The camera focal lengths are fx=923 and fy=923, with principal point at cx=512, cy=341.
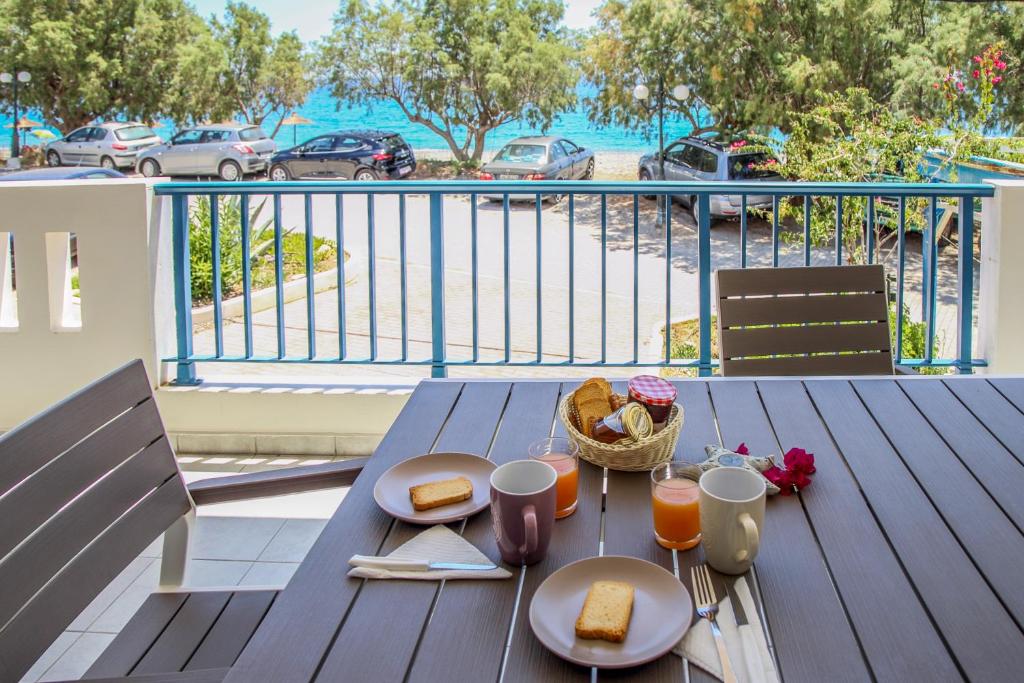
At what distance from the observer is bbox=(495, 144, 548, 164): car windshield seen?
16.6m

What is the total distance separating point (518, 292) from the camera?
348 inches

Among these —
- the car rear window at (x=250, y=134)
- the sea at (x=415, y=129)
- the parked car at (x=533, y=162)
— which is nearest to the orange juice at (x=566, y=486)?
the parked car at (x=533, y=162)

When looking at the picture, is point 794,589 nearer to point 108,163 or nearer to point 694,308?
point 694,308

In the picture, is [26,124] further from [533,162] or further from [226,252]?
[226,252]

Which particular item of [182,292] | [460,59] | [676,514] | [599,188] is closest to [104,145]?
[460,59]

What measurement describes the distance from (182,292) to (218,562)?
1.14 m

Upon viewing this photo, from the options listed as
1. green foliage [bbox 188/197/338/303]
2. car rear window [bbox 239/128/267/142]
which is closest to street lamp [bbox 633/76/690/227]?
green foliage [bbox 188/197/338/303]

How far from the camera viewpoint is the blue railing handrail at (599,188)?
116 inches

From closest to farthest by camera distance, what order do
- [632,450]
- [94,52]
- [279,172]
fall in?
[632,450]
[279,172]
[94,52]

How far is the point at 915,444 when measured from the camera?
1429mm

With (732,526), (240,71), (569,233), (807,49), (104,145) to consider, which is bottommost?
(732,526)

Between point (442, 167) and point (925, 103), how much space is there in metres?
13.8

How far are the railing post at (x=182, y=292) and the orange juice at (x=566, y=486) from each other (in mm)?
2291

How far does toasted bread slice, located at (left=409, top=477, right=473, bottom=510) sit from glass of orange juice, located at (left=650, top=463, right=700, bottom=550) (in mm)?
259
